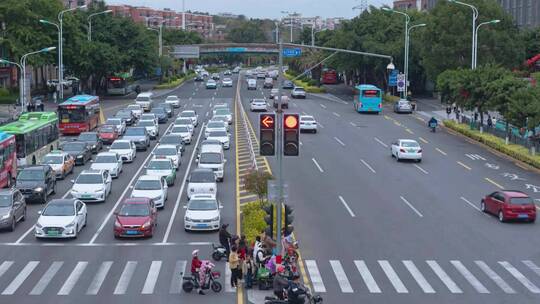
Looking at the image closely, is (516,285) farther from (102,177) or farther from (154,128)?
(154,128)

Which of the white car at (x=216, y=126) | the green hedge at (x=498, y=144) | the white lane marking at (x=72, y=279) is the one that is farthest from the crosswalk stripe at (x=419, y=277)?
the white car at (x=216, y=126)

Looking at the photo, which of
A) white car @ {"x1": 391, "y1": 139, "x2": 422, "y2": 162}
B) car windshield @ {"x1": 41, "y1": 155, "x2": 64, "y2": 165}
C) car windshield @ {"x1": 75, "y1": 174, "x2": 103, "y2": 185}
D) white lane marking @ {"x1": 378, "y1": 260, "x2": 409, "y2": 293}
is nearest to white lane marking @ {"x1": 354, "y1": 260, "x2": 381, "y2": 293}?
white lane marking @ {"x1": 378, "y1": 260, "x2": 409, "y2": 293}

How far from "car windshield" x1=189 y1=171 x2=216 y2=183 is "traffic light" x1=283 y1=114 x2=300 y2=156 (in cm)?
1683

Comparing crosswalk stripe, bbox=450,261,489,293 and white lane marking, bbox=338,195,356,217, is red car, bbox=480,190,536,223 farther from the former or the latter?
crosswalk stripe, bbox=450,261,489,293

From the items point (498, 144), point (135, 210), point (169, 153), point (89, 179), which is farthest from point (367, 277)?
point (498, 144)

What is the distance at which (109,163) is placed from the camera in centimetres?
4825

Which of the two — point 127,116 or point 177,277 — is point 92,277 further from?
point 127,116

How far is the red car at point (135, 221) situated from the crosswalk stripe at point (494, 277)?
11935 mm

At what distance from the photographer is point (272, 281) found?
89.1 ft

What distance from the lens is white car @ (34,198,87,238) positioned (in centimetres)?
3372

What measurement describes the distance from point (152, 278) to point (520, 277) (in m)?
11.5

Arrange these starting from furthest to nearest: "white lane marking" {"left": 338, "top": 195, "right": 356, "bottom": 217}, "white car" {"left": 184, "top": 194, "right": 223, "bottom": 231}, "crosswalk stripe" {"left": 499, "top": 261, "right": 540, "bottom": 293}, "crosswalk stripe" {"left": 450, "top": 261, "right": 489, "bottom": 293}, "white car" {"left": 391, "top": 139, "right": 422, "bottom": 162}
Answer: "white car" {"left": 391, "top": 139, "right": 422, "bottom": 162}, "white lane marking" {"left": 338, "top": 195, "right": 356, "bottom": 217}, "white car" {"left": 184, "top": 194, "right": 223, "bottom": 231}, "crosswalk stripe" {"left": 499, "top": 261, "right": 540, "bottom": 293}, "crosswalk stripe" {"left": 450, "top": 261, "right": 489, "bottom": 293}

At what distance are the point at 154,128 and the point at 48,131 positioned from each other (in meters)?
11.9

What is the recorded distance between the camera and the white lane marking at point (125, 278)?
27041 millimetres
